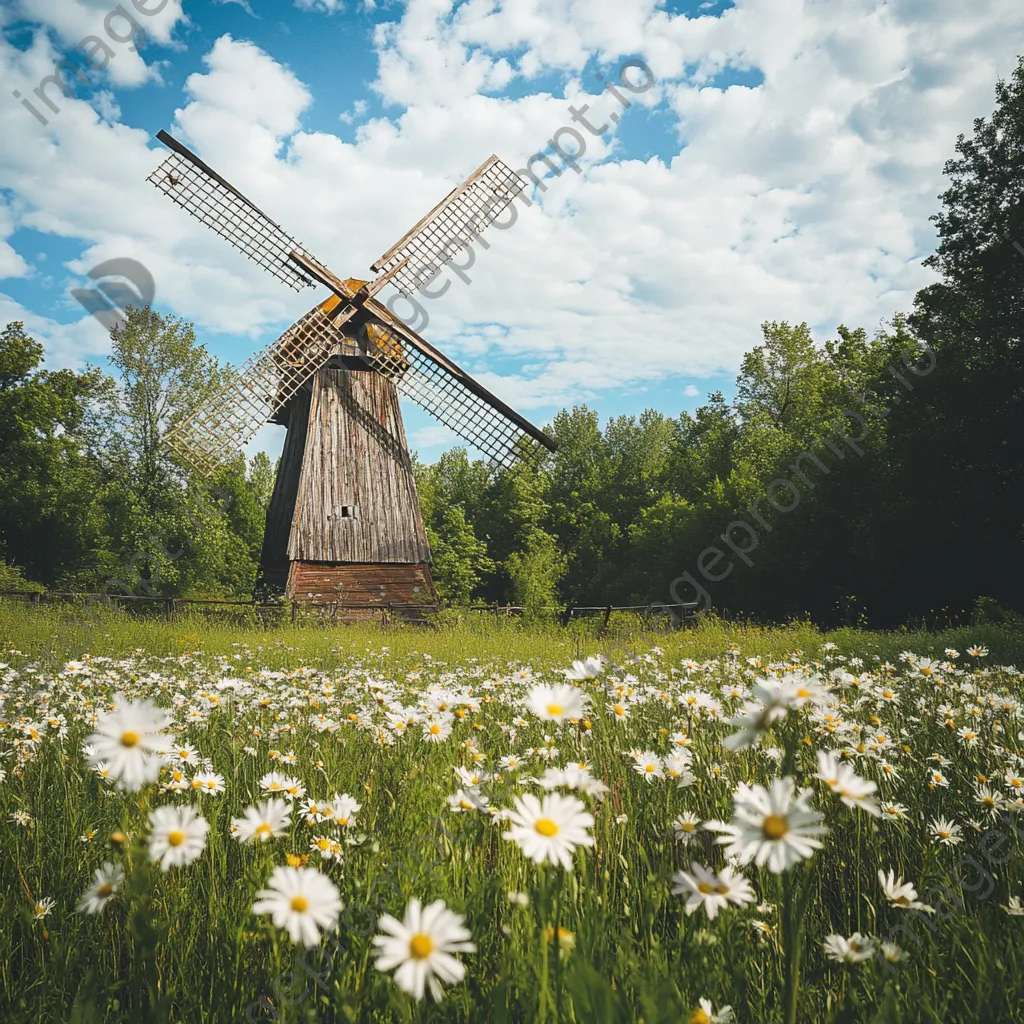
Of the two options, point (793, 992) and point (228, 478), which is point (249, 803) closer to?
point (793, 992)

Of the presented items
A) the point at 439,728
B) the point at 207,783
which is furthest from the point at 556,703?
the point at 207,783

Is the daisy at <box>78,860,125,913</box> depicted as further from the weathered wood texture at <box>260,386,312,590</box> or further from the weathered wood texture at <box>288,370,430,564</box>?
the weathered wood texture at <box>260,386,312,590</box>

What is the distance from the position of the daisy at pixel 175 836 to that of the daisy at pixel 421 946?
0.40m

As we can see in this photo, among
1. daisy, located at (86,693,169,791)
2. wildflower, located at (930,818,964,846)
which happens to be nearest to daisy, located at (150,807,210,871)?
daisy, located at (86,693,169,791)

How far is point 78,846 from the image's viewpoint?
2225mm

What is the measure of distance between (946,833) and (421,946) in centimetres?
195

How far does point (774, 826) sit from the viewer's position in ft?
2.90

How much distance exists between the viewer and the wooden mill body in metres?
13.9

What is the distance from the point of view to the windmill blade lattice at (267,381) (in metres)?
14.4

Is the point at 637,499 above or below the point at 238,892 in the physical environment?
above

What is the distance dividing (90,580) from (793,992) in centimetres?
3135

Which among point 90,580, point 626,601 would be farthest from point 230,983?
point 626,601

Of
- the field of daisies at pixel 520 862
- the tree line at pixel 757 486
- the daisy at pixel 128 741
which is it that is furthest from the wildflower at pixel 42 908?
the tree line at pixel 757 486

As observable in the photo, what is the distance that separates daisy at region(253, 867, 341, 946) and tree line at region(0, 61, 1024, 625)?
19092 millimetres
